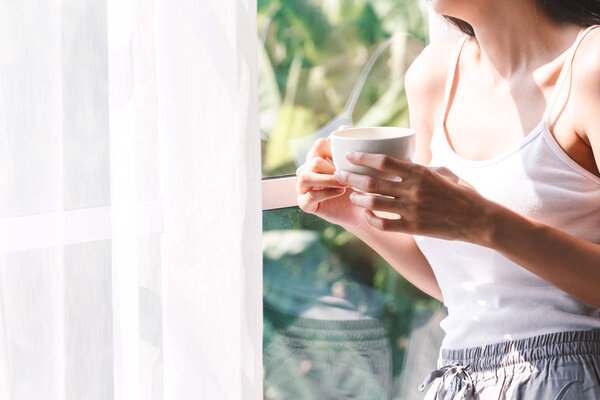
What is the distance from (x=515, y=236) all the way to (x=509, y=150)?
19 centimetres

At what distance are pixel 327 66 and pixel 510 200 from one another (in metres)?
0.68

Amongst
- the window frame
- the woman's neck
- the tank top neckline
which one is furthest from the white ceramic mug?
the window frame

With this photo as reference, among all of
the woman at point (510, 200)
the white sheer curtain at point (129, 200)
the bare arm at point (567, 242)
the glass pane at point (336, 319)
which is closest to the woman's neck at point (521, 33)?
the woman at point (510, 200)

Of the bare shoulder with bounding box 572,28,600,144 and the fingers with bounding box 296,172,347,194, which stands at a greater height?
the bare shoulder with bounding box 572,28,600,144

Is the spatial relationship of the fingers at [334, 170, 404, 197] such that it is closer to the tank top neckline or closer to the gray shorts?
the tank top neckline

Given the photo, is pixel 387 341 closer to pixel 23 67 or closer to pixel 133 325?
pixel 133 325

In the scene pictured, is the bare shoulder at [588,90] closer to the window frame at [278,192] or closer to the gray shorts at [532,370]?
the gray shorts at [532,370]

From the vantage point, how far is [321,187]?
1.22 metres

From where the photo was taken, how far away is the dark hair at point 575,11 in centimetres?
123

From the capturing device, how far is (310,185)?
1.17 metres

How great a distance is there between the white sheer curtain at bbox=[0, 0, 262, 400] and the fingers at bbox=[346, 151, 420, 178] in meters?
0.20

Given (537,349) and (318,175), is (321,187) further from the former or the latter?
(537,349)

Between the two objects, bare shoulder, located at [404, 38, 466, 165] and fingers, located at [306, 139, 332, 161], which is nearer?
fingers, located at [306, 139, 332, 161]

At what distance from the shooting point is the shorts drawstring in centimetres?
120
